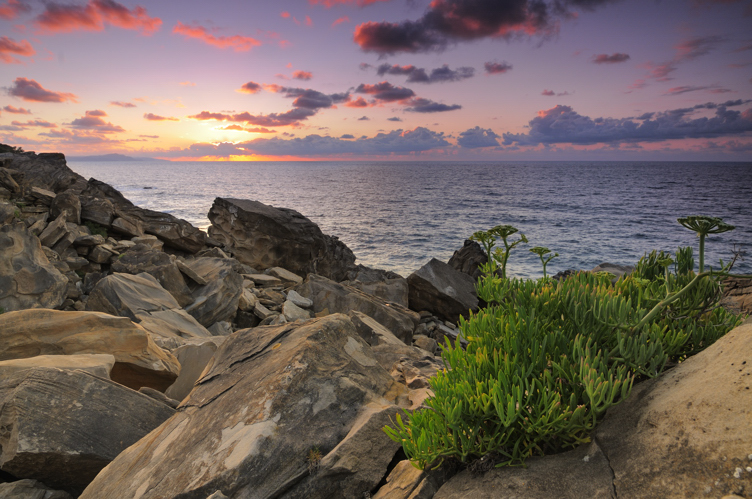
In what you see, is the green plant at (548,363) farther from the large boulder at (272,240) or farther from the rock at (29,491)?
the large boulder at (272,240)

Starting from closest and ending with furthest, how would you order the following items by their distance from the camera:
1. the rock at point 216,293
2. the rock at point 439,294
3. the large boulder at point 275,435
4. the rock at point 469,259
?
the large boulder at point 275,435, the rock at point 216,293, the rock at point 439,294, the rock at point 469,259

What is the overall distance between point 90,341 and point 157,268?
5.06 metres

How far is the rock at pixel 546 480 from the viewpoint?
2.57m

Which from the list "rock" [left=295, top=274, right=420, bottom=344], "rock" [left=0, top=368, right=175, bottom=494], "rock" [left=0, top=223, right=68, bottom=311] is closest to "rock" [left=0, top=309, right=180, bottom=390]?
"rock" [left=0, top=368, right=175, bottom=494]

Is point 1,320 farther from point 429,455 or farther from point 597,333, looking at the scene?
point 597,333

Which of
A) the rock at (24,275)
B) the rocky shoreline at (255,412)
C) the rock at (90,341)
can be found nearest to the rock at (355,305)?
the rocky shoreline at (255,412)

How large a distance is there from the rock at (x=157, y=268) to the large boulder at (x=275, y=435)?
679 centimetres

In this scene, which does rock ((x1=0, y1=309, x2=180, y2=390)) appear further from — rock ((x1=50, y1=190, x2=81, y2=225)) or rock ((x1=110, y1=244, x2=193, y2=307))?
rock ((x1=50, y1=190, x2=81, y2=225))

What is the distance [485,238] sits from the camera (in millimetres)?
4086

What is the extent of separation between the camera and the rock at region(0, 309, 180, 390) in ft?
20.2

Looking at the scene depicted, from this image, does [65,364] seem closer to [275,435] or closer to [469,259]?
[275,435]

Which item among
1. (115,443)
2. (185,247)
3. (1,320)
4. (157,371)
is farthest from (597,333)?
(185,247)

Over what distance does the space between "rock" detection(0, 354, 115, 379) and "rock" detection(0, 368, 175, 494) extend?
0.18 metres

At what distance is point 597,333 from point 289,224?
63.8 ft
